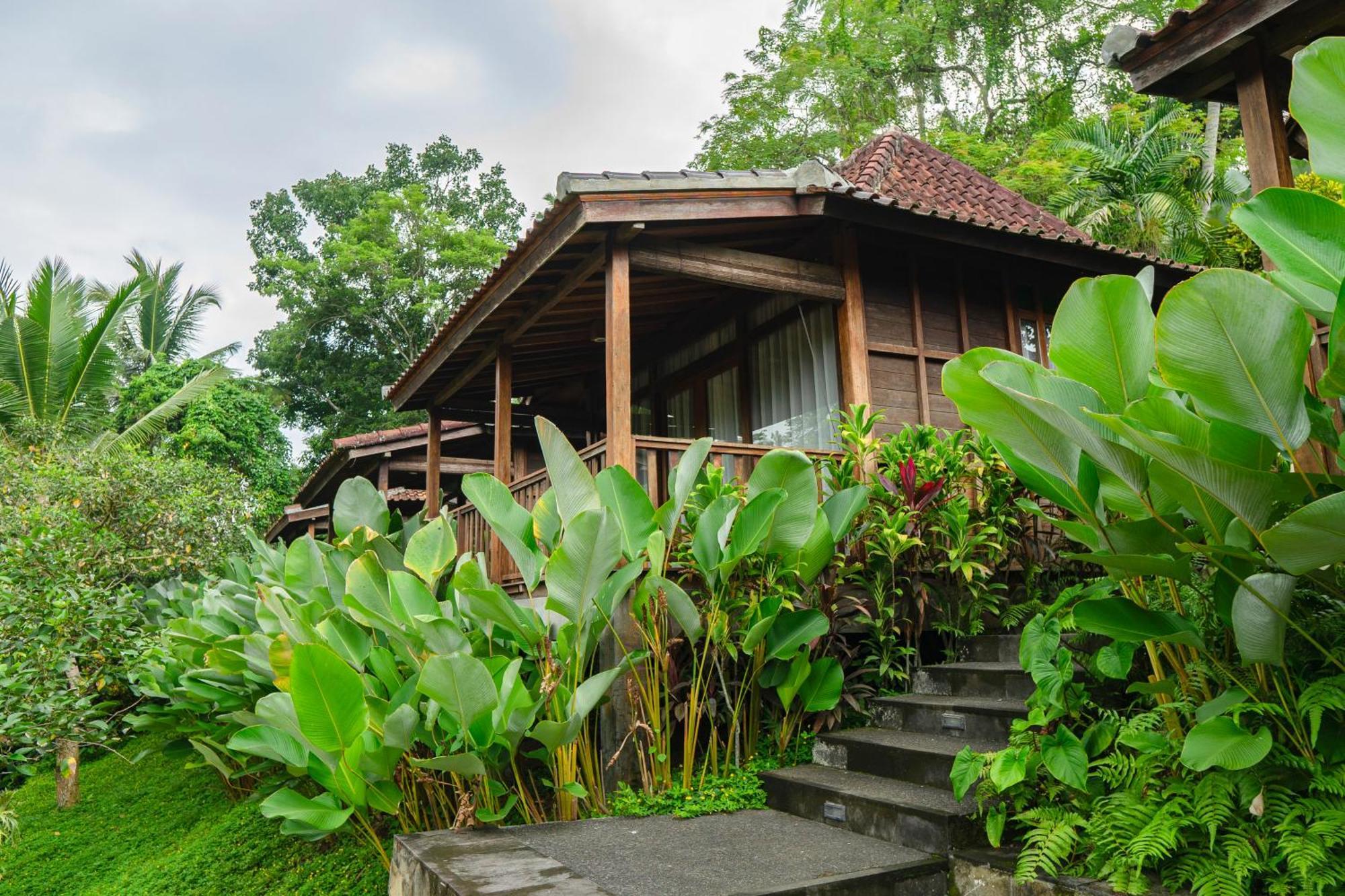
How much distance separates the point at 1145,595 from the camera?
3.55 metres

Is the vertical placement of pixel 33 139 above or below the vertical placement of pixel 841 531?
above

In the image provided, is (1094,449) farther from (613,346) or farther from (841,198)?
(841,198)

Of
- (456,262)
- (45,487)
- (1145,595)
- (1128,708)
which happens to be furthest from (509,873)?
(456,262)

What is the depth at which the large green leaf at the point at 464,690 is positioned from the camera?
395 centimetres

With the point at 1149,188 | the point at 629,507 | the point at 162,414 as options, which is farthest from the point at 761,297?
the point at 162,414

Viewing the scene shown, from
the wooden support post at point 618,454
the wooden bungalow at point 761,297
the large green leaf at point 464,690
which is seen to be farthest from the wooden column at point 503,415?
the large green leaf at point 464,690

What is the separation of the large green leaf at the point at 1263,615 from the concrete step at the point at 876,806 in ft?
4.55

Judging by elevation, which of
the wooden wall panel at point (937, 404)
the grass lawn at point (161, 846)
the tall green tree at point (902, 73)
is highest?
the tall green tree at point (902, 73)

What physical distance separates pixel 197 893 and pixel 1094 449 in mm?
5617

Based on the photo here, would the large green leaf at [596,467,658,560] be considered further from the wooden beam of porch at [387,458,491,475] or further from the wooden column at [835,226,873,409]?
the wooden beam of porch at [387,458,491,475]

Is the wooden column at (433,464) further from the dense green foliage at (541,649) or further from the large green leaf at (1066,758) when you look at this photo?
the large green leaf at (1066,758)

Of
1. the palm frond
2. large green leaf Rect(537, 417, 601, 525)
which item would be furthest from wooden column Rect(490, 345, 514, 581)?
the palm frond

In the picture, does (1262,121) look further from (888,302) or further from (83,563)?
(83,563)

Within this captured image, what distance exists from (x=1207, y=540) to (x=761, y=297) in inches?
228
